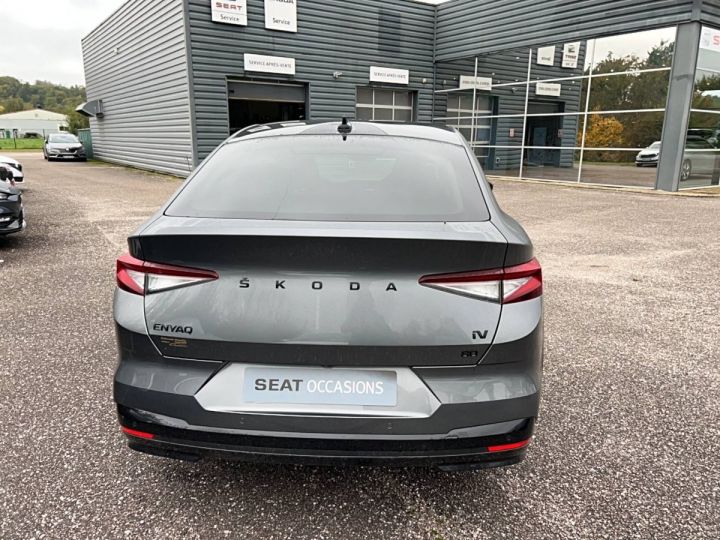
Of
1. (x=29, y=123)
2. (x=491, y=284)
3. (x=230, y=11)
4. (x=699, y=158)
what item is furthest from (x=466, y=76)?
(x=29, y=123)

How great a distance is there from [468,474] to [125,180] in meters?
17.4

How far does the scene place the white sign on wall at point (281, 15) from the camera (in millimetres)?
16170

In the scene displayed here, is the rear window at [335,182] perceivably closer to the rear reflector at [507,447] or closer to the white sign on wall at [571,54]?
the rear reflector at [507,447]

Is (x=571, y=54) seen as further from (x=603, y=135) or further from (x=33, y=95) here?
(x=33, y=95)

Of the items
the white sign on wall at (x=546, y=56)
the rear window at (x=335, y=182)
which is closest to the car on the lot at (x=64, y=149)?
the white sign on wall at (x=546, y=56)

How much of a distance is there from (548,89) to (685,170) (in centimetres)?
543

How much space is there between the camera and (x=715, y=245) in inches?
299

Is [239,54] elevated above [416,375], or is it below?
above

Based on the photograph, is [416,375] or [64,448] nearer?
[416,375]

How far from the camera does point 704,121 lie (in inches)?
538

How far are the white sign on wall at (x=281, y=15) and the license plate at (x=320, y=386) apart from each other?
16.7m

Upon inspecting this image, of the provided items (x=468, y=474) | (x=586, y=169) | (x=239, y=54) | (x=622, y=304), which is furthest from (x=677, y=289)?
(x=239, y=54)

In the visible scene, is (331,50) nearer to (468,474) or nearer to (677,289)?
(677,289)

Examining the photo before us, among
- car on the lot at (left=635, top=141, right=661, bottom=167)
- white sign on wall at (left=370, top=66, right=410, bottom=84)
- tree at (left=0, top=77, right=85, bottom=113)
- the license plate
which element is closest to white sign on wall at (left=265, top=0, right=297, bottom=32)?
white sign on wall at (left=370, top=66, right=410, bottom=84)
